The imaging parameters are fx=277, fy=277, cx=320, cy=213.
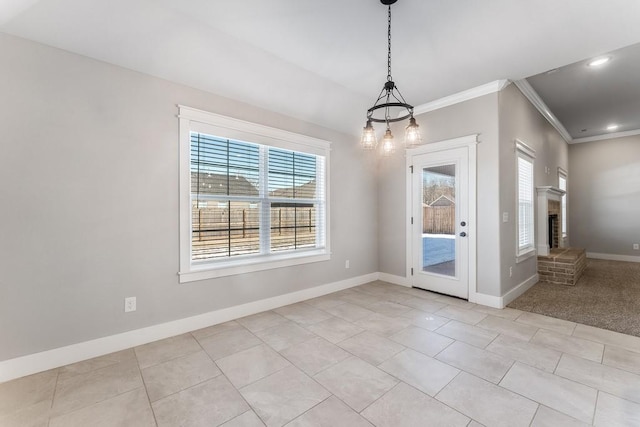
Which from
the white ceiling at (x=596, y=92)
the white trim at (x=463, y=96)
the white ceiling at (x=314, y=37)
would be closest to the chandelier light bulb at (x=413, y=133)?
the white ceiling at (x=314, y=37)

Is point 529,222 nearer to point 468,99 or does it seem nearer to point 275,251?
point 468,99

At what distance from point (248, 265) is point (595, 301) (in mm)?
4619

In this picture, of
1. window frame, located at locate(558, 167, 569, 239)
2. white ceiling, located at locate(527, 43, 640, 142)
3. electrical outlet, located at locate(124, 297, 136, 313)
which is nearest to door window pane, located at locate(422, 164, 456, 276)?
white ceiling, located at locate(527, 43, 640, 142)

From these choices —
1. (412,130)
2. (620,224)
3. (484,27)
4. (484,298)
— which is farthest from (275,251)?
(620,224)

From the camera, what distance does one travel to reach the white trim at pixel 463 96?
3471 mm

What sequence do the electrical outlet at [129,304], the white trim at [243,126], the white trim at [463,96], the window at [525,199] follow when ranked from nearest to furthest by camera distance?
the electrical outlet at [129,304], the white trim at [243,126], the white trim at [463,96], the window at [525,199]

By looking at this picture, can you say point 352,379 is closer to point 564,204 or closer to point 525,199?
point 525,199

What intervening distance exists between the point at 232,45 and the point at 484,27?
7.67 ft

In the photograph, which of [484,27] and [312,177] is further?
[312,177]

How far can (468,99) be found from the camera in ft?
12.4

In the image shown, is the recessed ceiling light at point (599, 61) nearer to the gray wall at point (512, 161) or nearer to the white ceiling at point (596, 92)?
the white ceiling at point (596, 92)

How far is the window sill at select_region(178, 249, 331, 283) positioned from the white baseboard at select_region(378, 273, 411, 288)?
4.18 feet

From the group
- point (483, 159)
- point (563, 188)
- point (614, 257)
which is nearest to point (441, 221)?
point (483, 159)

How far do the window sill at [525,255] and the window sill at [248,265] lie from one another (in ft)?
8.98
